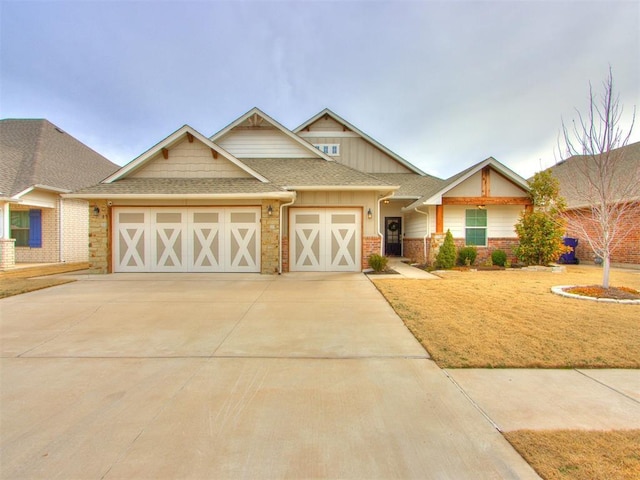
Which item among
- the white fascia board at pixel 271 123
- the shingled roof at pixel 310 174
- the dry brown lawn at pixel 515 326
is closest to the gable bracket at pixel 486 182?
the shingled roof at pixel 310 174

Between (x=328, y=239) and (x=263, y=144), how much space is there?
6173mm

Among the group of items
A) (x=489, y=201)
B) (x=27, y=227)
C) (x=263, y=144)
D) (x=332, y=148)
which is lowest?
(x=27, y=227)

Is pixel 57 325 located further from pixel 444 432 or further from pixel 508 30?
pixel 508 30

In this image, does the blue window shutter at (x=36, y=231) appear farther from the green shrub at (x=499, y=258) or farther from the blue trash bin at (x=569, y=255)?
the blue trash bin at (x=569, y=255)

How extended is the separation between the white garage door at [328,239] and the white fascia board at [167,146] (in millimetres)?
2276

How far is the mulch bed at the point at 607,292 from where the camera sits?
6934mm

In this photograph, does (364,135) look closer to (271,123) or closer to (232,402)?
(271,123)

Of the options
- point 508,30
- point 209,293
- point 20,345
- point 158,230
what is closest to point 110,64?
point 158,230

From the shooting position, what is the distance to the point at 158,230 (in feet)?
36.2

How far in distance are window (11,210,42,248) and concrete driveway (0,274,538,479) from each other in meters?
11.8

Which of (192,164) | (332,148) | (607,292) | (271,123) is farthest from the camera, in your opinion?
(332,148)

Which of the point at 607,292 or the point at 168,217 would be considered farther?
the point at 168,217

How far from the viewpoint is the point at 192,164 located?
450 inches

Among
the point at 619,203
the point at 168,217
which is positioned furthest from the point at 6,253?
the point at 619,203
